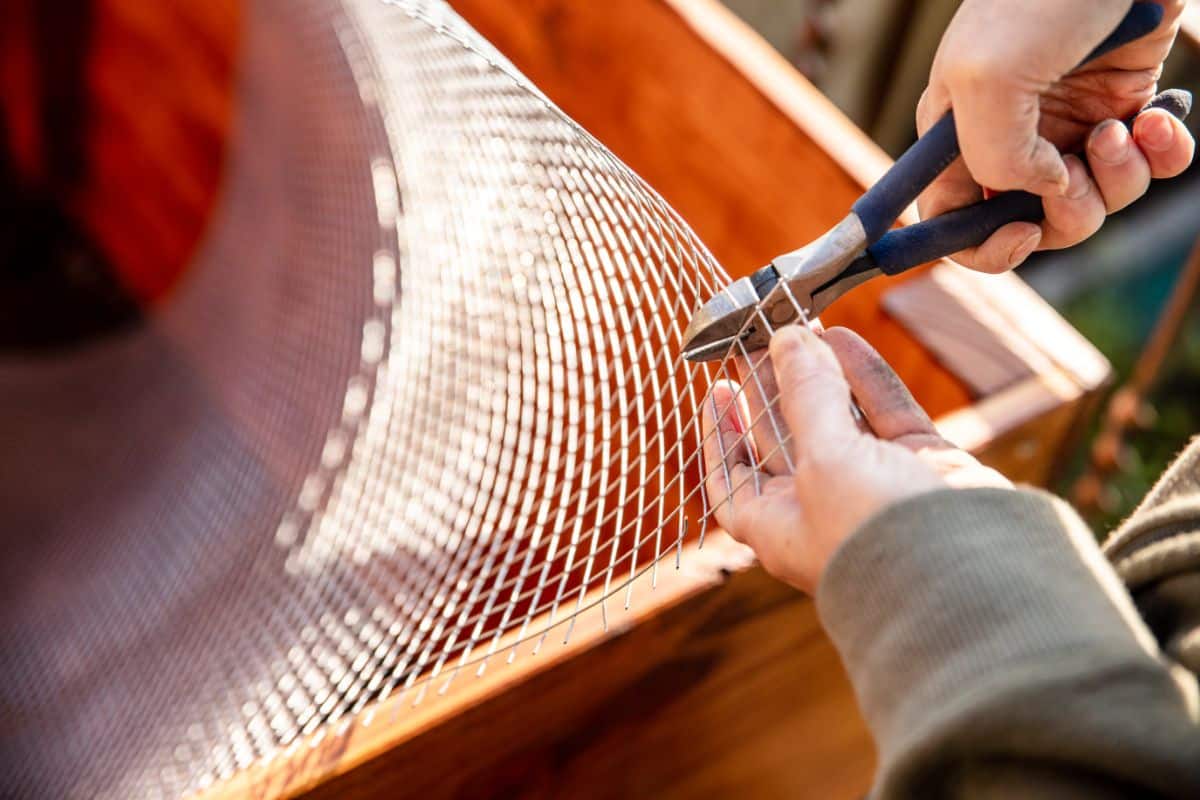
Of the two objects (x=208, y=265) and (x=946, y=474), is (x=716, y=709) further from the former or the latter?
(x=208, y=265)

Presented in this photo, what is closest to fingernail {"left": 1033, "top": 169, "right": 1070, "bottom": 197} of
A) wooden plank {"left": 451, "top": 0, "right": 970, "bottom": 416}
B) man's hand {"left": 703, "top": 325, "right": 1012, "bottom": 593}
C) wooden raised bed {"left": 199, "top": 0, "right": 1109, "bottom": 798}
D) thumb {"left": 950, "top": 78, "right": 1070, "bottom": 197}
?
thumb {"left": 950, "top": 78, "right": 1070, "bottom": 197}

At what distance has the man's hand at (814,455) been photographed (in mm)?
399

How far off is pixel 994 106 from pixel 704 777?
20.4 inches

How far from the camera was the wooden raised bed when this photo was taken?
60 centimetres

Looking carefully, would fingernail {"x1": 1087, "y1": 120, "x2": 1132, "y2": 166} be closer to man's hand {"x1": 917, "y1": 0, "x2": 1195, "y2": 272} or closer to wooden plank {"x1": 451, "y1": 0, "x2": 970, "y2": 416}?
man's hand {"x1": 917, "y1": 0, "x2": 1195, "y2": 272}

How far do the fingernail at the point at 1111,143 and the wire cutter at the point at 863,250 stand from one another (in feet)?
0.12

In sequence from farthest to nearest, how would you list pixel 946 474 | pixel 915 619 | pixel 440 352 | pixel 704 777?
pixel 440 352 < pixel 704 777 < pixel 946 474 < pixel 915 619

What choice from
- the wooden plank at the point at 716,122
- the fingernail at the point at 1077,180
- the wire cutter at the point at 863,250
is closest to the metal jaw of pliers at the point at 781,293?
the wire cutter at the point at 863,250

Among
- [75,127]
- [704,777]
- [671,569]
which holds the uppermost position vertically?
[75,127]

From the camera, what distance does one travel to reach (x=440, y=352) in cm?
92

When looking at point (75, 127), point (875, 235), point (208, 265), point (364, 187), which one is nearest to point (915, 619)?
point (875, 235)

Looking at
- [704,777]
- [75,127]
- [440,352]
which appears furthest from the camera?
[75,127]

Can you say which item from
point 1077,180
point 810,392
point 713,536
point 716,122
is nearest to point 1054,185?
point 1077,180

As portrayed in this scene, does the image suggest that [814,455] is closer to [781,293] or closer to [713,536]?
[781,293]
